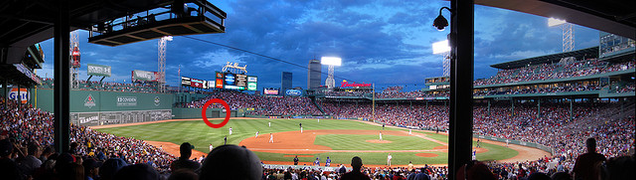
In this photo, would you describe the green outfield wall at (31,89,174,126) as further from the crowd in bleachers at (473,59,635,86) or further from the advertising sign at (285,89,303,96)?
the crowd in bleachers at (473,59,635,86)

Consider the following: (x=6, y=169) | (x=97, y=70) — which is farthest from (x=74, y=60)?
(x=6, y=169)

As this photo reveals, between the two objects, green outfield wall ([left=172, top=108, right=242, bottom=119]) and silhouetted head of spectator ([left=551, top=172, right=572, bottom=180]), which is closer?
silhouetted head of spectator ([left=551, top=172, right=572, bottom=180])

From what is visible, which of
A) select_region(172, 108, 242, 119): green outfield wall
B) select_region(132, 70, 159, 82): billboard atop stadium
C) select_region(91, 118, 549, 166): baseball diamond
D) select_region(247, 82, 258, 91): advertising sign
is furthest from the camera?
select_region(247, 82, 258, 91): advertising sign

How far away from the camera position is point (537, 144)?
28328mm

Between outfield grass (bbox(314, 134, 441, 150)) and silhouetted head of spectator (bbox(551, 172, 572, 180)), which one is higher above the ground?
silhouetted head of spectator (bbox(551, 172, 572, 180))

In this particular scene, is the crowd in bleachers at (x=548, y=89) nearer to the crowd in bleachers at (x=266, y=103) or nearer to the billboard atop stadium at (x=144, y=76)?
the crowd in bleachers at (x=266, y=103)

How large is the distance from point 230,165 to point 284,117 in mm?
63032

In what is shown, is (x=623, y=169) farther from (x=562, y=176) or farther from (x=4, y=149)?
(x=4, y=149)

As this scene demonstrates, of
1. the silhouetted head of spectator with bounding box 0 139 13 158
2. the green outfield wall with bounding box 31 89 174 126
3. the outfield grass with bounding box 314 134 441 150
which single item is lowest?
the outfield grass with bounding box 314 134 441 150

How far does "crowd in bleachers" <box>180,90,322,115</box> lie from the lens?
65312mm

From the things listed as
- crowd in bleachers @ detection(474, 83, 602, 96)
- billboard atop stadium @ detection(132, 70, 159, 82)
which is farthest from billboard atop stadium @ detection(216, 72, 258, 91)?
crowd in bleachers @ detection(474, 83, 602, 96)

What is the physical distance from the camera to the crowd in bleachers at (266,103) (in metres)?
65.3

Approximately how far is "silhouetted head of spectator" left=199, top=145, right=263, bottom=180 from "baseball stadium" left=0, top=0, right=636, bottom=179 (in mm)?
13

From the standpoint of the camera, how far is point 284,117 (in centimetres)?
6384
